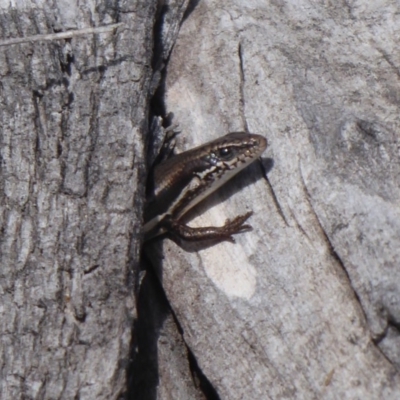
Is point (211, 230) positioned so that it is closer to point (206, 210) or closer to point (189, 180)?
point (206, 210)

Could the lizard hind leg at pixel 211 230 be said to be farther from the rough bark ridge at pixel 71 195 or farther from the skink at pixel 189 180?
the rough bark ridge at pixel 71 195

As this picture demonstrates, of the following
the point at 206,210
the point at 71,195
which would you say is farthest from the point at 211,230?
the point at 71,195

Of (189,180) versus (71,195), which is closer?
(71,195)

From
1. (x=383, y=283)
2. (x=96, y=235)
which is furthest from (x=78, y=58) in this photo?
(x=383, y=283)

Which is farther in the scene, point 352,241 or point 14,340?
point 352,241

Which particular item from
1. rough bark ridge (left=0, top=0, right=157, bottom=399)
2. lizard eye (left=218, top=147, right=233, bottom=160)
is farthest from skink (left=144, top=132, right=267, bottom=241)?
rough bark ridge (left=0, top=0, right=157, bottom=399)

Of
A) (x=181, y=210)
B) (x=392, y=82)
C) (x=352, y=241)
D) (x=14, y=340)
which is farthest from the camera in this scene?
(x=181, y=210)

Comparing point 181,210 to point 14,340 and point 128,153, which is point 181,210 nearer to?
point 128,153
